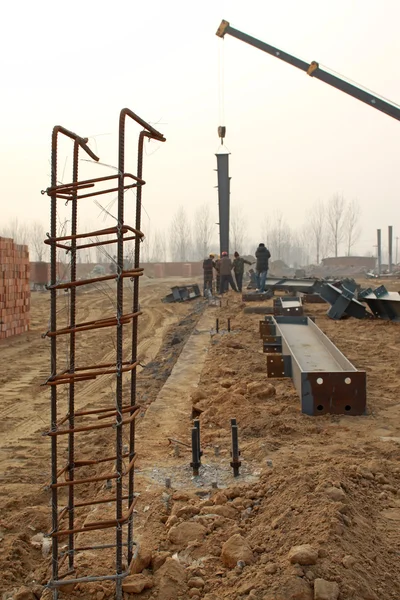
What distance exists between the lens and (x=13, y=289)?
15.0m

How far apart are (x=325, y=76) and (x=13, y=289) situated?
40.1 feet

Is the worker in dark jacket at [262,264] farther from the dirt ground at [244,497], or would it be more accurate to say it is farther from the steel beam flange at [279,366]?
the steel beam flange at [279,366]

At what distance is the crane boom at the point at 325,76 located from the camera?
17312 mm

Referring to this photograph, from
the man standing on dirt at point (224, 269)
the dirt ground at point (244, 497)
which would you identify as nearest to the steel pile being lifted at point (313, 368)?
the dirt ground at point (244, 497)

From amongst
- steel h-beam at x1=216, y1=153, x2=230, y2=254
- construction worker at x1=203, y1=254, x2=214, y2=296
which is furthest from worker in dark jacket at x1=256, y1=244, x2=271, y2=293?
steel h-beam at x1=216, y1=153, x2=230, y2=254

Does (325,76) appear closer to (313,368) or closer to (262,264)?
(262,264)

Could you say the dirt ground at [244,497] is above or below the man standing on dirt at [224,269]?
below

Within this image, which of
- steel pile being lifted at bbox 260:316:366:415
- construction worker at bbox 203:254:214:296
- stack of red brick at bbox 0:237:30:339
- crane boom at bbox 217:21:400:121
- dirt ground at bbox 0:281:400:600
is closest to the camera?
dirt ground at bbox 0:281:400:600

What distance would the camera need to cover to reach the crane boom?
17.3 m

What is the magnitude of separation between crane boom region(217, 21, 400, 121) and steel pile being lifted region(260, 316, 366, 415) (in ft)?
31.7

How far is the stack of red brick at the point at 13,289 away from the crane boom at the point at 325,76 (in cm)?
1113

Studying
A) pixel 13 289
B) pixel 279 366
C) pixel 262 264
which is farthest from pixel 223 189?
pixel 279 366

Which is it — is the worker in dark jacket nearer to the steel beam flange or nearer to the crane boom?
the crane boom

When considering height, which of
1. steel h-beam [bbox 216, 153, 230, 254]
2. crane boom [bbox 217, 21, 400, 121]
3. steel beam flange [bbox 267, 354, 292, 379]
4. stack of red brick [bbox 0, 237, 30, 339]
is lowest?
steel beam flange [bbox 267, 354, 292, 379]
